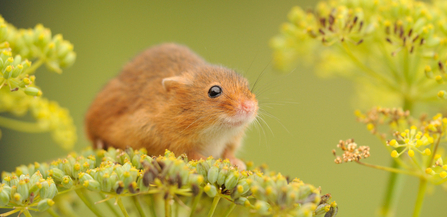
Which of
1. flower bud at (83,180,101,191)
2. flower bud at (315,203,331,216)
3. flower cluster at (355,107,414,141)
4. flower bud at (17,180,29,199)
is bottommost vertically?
flower bud at (17,180,29,199)

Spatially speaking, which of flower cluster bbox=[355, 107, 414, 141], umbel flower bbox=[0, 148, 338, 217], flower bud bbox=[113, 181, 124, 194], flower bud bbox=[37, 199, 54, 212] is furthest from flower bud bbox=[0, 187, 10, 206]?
flower cluster bbox=[355, 107, 414, 141]

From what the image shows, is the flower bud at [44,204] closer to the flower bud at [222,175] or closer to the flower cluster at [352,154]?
the flower bud at [222,175]

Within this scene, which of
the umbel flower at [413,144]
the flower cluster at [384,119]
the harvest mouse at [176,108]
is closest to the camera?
the umbel flower at [413,144]

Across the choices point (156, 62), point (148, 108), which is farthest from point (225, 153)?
point (156, 62)

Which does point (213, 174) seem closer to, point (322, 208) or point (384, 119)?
point (322, 208)

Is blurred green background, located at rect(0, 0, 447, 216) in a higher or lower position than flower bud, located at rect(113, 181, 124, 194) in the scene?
higher

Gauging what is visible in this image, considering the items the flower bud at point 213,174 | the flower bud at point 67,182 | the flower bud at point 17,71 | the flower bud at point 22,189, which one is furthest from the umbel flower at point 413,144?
the flower bud at point 17,71

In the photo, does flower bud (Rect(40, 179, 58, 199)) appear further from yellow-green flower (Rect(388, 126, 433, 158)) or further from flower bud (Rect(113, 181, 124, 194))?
yellow-green flower (Rect(388, 126, 433, 158))
